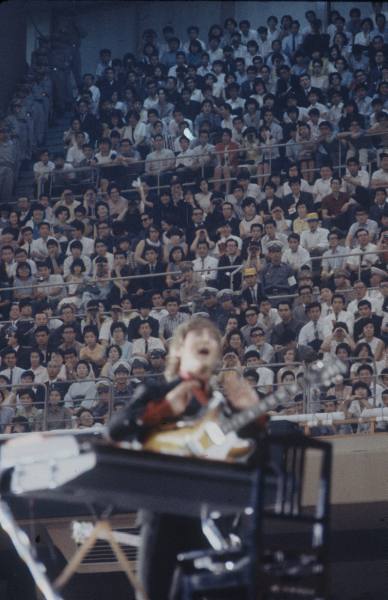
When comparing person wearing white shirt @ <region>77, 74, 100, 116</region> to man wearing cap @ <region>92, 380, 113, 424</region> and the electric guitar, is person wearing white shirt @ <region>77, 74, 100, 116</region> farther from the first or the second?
the electric guitar

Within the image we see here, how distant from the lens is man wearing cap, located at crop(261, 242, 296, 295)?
326 inches

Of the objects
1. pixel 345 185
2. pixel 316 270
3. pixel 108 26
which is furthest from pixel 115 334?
pixel 108 26

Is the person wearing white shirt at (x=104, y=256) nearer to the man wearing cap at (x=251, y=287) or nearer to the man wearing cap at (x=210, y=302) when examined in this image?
the man wearing cap at (x=210, y=302)

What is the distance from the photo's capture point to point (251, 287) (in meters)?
8.29

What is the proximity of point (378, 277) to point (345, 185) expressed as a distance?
4.54ft

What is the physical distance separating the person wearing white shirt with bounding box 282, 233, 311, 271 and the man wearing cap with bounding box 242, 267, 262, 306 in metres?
0.26

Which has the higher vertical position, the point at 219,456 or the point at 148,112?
the point at 148,112

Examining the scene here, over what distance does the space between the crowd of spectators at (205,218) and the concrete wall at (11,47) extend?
1.11ft

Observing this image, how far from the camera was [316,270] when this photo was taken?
844 centimetres

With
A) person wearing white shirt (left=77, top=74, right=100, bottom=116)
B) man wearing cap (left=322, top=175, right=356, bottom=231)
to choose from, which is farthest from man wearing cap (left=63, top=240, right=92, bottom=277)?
person wearing white shirt (left=77, top=74, right=100, bottom=116)

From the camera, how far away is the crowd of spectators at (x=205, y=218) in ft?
25.5

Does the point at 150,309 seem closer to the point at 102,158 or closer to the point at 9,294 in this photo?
the point at 9,294

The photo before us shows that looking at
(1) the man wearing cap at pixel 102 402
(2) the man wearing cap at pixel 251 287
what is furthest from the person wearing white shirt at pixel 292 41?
(1) the man wearing cap at pixel 102 402

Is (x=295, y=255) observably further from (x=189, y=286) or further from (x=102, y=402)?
(x=102, y=402)
